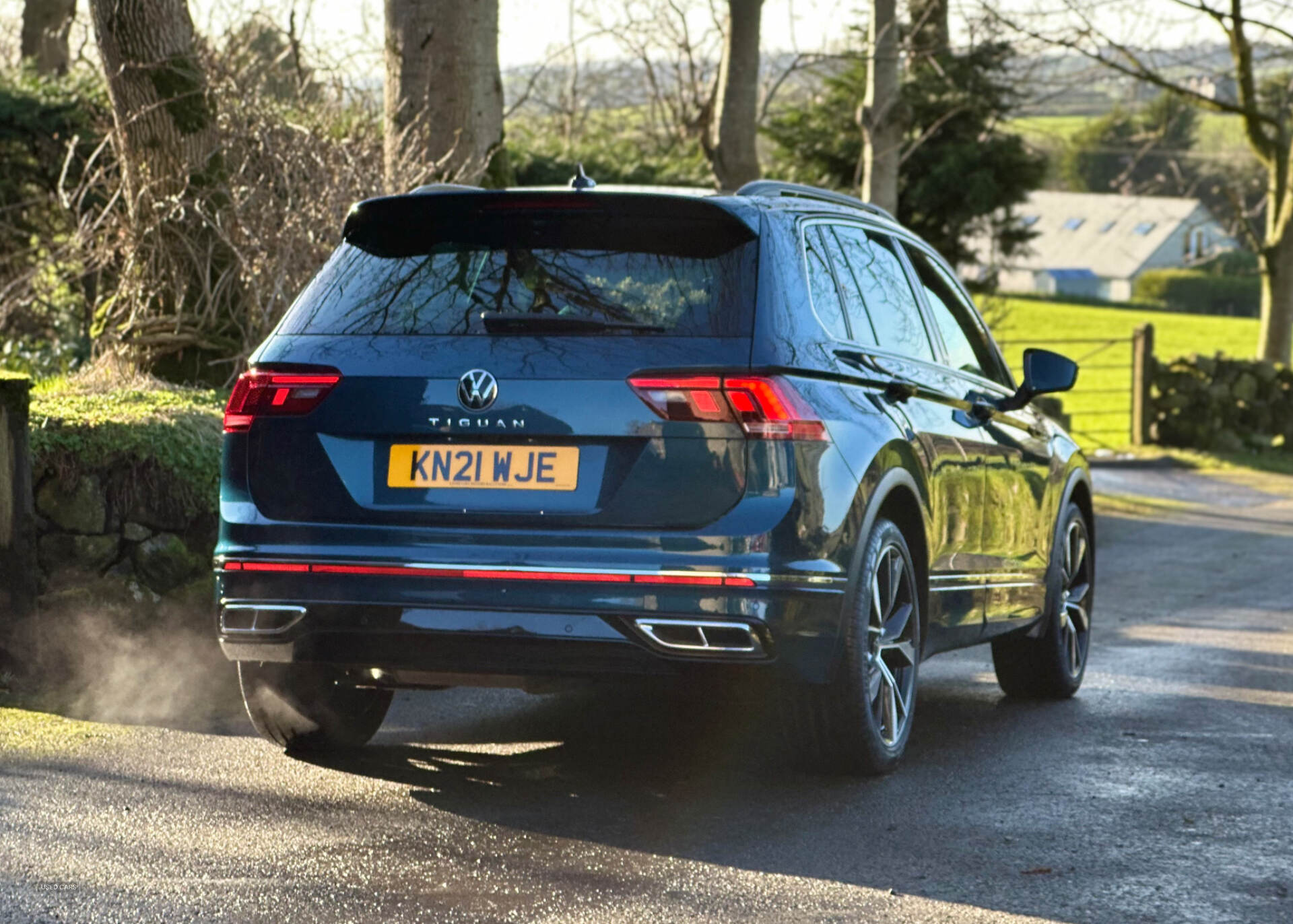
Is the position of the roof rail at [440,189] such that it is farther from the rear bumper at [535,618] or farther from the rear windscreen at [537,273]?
the rear bumper at [535,618]

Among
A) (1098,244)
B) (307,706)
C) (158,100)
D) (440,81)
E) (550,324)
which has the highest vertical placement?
(440,81)

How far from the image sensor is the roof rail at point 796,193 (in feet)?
19.0

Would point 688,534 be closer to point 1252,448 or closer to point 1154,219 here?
point 1252,448

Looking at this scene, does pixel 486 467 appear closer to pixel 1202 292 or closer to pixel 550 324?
pixel 550 324

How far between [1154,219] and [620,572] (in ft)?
382


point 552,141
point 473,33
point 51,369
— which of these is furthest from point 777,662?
point 552,141

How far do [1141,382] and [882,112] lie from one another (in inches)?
320

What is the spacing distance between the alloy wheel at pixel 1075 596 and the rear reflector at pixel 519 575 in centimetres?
329

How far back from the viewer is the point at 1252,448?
25000 millimetres

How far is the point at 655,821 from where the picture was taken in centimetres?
523

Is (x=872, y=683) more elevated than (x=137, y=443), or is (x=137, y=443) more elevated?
(x=137, y=443)

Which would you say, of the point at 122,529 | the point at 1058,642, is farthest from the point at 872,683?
the point at 122,529

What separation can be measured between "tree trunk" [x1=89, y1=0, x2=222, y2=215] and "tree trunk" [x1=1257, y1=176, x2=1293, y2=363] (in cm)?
1993

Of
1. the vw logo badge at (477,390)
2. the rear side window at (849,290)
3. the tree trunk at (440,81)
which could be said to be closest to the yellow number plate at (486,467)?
the vw logo badge at (477,390)
